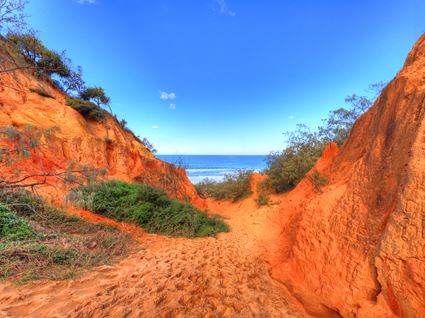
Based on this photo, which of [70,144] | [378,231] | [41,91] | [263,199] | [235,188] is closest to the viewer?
[378,231]

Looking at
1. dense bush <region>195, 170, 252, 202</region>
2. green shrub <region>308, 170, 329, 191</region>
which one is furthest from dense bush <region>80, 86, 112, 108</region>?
green shrub <region>308, 170, 329, 191</region>

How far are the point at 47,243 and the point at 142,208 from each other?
2758mm

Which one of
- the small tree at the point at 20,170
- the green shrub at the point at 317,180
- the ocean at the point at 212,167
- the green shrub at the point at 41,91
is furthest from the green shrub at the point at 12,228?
the green shrub at the point at 41,91

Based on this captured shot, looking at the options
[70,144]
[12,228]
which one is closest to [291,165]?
[12,228]

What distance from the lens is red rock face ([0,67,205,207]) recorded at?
7.29 metres

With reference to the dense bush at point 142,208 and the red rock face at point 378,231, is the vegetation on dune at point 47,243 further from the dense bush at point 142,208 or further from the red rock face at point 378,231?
the red rock face at point 378,231

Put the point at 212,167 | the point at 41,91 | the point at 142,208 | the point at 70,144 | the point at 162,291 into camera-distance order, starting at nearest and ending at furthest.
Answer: the point at 162,291
the point at 142,208
the point at 70,144
the point at 41,91
the point at 212,167

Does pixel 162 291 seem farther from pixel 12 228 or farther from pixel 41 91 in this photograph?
pixel 41 91

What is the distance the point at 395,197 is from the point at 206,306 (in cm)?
285

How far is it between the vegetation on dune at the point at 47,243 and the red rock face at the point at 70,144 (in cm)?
145

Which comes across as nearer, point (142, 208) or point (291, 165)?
point (142, 208)

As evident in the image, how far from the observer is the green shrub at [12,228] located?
307cm

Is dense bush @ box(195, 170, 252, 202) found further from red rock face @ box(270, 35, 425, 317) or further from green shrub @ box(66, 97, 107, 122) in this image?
green shrub @ box(66, 97, 107, 122)

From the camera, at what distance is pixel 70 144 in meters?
8.29
